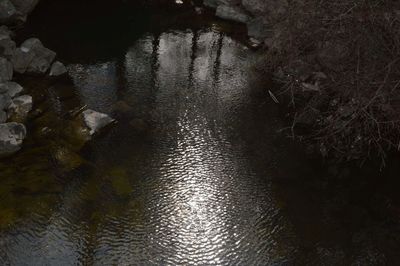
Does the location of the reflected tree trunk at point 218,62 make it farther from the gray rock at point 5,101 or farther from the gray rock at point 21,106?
the gray rock at point 5,101

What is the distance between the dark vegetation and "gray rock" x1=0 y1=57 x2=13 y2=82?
6142 millimetres

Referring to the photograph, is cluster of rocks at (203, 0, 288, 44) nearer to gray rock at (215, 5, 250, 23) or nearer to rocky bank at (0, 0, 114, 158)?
gray rock at (215, 5, 250, 23)

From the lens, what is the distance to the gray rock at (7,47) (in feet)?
39.1

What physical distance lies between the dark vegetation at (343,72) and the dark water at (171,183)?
711mm

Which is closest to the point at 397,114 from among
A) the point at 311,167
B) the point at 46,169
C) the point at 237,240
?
the point at 311,167

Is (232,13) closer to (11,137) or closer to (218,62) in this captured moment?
(218,62)

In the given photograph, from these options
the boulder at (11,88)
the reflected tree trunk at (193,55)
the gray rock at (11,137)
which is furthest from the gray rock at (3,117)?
the reflected tree trunk at (193,55)

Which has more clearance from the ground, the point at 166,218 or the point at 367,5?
the point at 367,5

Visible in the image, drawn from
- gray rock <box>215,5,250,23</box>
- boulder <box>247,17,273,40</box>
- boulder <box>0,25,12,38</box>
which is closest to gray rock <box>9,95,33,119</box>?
boulder <box>0,25,12,38</box>

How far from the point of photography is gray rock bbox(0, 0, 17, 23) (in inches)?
526

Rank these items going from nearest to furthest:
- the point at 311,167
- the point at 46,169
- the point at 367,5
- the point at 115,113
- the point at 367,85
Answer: the point at 367,5
the point at 367,85
the point at 46,169
the point at 311,167
the point at 115,113

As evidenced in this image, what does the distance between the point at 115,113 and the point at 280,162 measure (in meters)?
3.71

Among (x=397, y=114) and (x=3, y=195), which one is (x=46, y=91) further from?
(x=397, y=114)

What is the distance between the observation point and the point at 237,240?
8.05 metres
